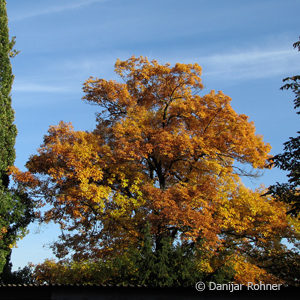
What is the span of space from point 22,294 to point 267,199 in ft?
50.0

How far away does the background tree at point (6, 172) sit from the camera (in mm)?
23133

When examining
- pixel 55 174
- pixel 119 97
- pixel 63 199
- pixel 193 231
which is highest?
pixel 119 97

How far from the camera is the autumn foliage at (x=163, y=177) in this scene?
21438 millimetres

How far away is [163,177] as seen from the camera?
2577 centimetres

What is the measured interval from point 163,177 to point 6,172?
10.2 meters

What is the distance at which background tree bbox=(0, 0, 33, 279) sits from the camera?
75.9ft

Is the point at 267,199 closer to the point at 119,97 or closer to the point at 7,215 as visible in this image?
the point at 119,97

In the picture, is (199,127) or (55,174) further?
(199,127)

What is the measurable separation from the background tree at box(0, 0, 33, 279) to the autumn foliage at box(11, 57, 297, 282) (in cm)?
113

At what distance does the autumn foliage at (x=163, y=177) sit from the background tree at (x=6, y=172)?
1.13m

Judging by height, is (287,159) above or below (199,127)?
below

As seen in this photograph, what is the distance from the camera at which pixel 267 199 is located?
23.9m

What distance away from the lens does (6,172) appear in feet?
81.7

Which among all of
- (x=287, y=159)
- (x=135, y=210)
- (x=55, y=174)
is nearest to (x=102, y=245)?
(x=135, y=210)
